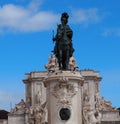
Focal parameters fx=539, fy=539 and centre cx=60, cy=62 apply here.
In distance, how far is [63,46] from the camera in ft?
95.2

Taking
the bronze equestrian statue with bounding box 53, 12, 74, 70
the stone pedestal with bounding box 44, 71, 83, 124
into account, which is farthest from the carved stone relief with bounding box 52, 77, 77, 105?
the bronze equestrian statue with bounding box 53, 12, 74, 70

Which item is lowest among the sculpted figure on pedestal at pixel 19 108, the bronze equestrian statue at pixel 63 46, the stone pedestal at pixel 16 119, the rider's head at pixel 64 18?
the bronze equestrian statue at pixel 63 46

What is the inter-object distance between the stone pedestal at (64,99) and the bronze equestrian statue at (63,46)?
0.95 metres

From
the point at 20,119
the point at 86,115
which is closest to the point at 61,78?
the point at 86,115

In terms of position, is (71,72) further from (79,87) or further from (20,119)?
(20,119)

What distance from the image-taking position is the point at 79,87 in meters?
28.5

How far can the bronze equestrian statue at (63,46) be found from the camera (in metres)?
28.9

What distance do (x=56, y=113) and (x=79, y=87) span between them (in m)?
1.94

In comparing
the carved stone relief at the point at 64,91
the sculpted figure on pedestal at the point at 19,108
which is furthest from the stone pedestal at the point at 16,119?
the carved stone relief at the point at 64,91

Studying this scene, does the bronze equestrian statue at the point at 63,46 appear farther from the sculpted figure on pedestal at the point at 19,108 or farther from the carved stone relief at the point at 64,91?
the sculpted figure on pedestal at the point at 19,108

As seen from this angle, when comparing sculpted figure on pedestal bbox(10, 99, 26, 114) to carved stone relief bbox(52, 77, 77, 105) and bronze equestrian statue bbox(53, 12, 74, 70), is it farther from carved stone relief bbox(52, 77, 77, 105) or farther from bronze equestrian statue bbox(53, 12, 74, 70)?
carved stone relief bbox(52, 77, 77, 105)

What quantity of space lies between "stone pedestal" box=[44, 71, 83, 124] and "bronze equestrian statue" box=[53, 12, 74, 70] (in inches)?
37.4

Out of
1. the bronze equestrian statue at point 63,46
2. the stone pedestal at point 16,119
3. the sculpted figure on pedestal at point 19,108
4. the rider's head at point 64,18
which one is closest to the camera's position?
the bronze equestrian statue at point 63,46

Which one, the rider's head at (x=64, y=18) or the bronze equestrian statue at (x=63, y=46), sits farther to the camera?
the rider's head at (x=64, y=18)
